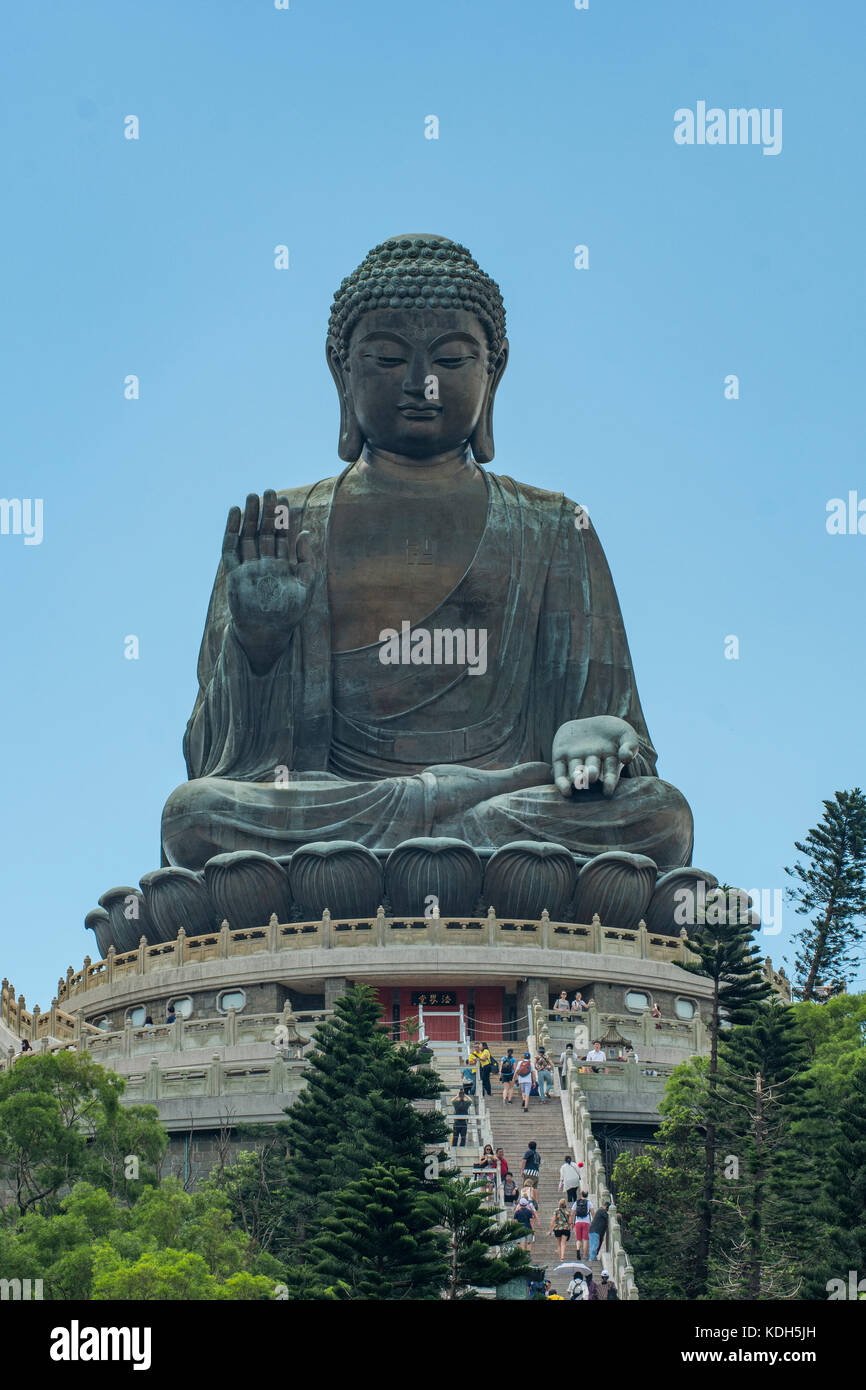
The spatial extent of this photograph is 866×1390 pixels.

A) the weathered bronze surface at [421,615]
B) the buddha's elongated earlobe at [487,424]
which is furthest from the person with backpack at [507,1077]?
the buddha's elongated earlobe at [487,424]

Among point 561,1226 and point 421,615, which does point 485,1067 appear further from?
point 421,615

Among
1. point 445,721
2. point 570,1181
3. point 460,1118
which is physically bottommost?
point 570,1181

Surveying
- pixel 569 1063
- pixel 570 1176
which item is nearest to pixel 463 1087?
pixel 569 1063

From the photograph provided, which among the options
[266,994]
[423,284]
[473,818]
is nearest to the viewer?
[266,994]

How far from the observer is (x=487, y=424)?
1185 inches

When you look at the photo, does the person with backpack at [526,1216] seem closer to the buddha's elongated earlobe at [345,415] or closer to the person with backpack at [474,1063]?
the person with backpack at [474,1063]

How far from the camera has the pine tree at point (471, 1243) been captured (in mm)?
14789

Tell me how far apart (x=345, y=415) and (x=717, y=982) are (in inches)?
490

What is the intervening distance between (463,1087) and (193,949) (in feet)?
22.1

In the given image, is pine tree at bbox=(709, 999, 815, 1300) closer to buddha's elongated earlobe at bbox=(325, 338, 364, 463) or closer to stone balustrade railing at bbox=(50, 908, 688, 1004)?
stone balustrade railing at bbox=(50, 908, 688, 1004)

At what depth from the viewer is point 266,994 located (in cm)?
2523

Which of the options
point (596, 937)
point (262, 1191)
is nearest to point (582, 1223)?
point (262, 1191)
